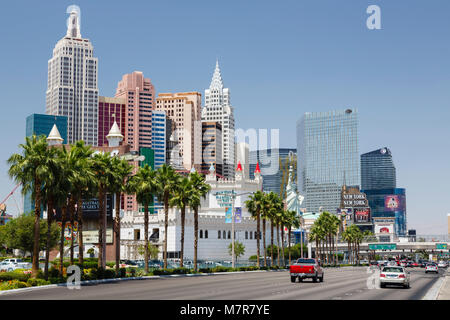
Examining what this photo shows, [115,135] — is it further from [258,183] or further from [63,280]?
[63,280]

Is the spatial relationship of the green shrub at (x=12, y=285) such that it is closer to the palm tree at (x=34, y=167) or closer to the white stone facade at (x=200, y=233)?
the palm tree at (x=34, y=167)

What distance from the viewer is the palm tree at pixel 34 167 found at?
4556 cm

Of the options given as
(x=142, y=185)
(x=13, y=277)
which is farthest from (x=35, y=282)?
(x=142, y=185)

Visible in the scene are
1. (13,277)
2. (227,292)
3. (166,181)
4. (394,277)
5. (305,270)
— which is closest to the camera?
(227,292)

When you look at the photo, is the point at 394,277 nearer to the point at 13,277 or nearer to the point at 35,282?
the point at 35,282

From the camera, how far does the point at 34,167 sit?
4603 cm

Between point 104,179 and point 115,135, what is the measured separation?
7102 centimetres

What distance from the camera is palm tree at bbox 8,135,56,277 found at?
4556cm

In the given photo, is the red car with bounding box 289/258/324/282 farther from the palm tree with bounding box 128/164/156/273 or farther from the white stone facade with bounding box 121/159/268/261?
the white stone facade with bounding box 121/159/268/261

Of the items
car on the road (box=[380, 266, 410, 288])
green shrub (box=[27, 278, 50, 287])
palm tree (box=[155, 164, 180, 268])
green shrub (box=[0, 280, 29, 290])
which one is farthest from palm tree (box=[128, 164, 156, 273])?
car on the road (box=[380, 266, 410, 288])

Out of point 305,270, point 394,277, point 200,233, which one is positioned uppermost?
point 200,233

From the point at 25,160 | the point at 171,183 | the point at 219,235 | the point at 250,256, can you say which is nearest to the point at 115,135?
the point at 219,235

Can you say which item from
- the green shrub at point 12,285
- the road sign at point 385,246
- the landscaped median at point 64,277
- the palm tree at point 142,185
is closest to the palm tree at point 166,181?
the palm tree at point 142,185
